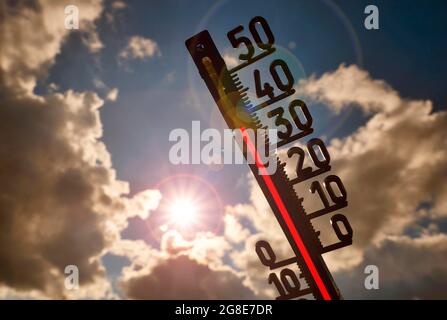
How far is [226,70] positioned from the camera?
5488mm

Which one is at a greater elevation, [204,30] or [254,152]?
[204,30]

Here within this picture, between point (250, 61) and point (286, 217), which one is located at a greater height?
point (250, 61)

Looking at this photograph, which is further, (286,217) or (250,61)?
(286,217)

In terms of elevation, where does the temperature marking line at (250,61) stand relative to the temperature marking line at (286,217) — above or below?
above

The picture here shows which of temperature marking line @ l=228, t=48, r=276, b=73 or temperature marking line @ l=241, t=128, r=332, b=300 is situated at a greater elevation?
temperature marking line @ l=228, t=48, r=276, b=73

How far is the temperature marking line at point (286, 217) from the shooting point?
215 inches

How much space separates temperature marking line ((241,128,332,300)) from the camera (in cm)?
547

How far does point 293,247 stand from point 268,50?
3379 mm

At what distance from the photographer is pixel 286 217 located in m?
5.80

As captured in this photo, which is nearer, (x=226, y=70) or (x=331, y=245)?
(x=226, y=70)
